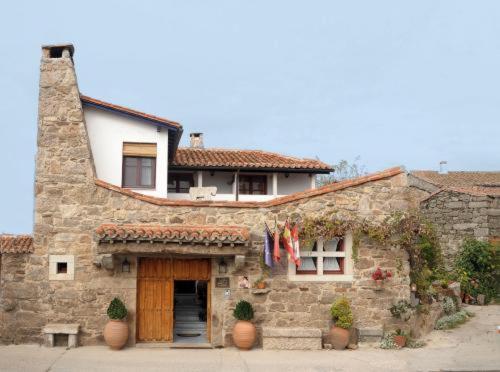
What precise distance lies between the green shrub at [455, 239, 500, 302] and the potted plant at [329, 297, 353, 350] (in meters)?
8.60

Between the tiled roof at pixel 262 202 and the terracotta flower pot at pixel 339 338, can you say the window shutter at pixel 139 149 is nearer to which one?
the tiled roof at pixel 262 202

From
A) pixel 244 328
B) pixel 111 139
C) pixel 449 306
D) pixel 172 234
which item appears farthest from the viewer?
pixel 111 139

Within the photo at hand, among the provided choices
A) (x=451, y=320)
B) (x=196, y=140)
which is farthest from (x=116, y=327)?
(x=196, y=140)

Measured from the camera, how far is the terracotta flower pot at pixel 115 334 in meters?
12.8

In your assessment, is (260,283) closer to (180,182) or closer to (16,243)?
(16,243)

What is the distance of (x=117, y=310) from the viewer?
12.9 metres

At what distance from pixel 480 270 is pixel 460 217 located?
2217mm

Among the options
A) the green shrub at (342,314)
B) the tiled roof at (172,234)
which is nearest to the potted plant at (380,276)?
the green shrub at (342,314)

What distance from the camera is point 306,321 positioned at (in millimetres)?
13617

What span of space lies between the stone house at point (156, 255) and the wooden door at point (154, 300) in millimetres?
26

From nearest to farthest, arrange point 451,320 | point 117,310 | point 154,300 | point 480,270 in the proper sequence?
point 117,310
point 154,300
point 451,320
point 480,270

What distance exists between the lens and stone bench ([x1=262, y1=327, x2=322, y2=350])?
521 inches

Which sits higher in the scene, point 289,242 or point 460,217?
point 460,217

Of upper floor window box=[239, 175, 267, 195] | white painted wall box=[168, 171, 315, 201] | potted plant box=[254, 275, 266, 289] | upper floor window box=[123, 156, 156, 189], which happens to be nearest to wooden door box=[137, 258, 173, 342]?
potted plant box=[254, 275, 266, 289]
